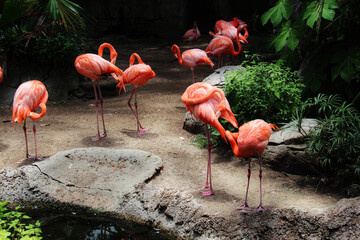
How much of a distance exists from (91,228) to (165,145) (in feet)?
Result: 5.60

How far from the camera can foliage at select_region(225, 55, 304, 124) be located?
5.09 metres

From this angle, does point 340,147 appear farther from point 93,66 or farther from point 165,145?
point 93,66

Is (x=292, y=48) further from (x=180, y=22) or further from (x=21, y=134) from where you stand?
(x=180, y=22)

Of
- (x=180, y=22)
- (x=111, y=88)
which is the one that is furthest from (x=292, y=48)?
(x=180, y=22)

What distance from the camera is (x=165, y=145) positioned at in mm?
5383

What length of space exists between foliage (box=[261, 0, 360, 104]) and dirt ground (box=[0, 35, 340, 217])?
1571mm

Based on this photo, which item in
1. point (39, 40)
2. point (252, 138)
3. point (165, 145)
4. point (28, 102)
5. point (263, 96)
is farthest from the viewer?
point (39, 40)

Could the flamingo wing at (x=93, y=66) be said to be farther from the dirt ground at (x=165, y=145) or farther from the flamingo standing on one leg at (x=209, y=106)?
the flamingo standing on one leg at (x=209, y=106)

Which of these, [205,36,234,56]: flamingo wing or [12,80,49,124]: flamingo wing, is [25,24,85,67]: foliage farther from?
[12,80,49,124]: flamingo wing

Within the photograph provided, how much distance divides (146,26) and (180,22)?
1.20 m

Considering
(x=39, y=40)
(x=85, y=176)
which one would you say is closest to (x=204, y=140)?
(x=85, y=176)

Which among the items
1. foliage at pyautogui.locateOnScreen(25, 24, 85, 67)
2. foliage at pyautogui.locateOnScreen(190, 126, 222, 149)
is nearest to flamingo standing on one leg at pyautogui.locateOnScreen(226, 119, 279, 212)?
foliage at pyautogui.locateOnScreen(190, 126, 222, 149)

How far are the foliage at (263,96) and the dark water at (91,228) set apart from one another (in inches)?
80.1

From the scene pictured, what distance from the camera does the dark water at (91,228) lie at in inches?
153
